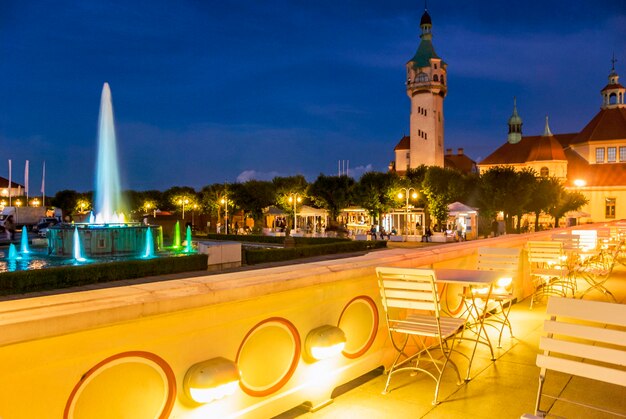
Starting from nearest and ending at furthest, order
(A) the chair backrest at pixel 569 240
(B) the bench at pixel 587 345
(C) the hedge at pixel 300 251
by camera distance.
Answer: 1. (B) the bench at pixel 587 345
2. (A) the chair backrest at pixel 569 240
3. (C) the hedge at pixel 300 251

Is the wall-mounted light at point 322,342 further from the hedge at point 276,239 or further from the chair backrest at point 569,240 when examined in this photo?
the hedge at point 276,239

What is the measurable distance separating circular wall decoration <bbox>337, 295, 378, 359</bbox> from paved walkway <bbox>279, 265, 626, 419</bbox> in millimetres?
331

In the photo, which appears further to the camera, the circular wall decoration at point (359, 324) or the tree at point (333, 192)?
the tree at point (333, 192)

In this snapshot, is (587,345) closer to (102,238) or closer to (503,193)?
(102,238)

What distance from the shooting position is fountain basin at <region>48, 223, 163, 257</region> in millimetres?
20766

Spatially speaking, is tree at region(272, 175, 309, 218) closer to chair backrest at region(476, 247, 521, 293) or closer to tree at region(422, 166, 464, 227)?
tree at region(422, 166, 464, 227)

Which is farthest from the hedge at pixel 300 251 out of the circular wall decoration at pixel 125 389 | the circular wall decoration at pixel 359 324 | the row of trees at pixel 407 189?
the circular wall decoration at pixel 125 389

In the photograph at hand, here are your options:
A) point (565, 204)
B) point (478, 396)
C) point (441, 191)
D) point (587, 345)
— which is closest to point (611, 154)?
point (565, 204)

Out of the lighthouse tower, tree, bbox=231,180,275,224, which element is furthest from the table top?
the lighthouse tower

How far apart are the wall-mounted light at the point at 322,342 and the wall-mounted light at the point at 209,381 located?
1.12 m

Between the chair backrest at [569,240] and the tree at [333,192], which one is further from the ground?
the tree at [333,192]

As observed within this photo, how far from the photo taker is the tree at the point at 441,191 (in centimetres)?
4828

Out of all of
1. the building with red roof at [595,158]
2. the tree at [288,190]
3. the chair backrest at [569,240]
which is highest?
the building with red roof at [595,158]

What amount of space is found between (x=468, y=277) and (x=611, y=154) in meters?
77.6
